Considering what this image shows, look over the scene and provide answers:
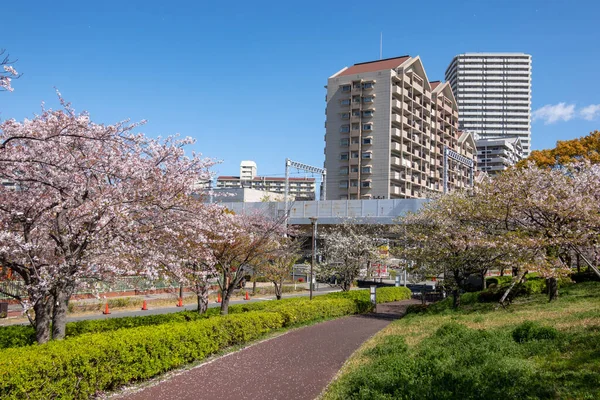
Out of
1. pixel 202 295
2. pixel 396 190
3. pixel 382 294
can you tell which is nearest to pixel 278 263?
pixel 382 294

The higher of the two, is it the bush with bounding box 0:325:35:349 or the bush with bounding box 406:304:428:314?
the bush with bounding box 0:325:35:349

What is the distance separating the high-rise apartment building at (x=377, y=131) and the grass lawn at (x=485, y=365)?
59.3m

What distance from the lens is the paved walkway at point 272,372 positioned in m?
9.20

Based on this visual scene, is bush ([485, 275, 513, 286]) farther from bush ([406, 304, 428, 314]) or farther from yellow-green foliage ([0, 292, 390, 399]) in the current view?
yellow-green foliage ([0, 292, 390, 399])

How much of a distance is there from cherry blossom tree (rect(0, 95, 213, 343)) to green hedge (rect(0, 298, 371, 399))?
1333mm

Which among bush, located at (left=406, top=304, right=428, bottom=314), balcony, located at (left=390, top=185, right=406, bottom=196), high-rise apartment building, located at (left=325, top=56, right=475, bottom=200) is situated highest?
high-rise apartment building, located at (left=325, top=56, right=475, bottom=200)

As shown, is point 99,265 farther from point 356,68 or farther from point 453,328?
point 356,68

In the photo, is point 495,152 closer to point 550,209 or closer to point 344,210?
point 344,210

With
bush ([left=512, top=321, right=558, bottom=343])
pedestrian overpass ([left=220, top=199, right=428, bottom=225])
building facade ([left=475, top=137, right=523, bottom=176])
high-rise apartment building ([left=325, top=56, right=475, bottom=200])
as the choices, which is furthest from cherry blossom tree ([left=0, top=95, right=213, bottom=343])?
building facade ([left=475, top=137, right=523, bottom=176])

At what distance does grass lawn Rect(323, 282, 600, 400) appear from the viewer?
7.10m

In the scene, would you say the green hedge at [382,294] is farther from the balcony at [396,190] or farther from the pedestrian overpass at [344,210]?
the balcony at [396,190]

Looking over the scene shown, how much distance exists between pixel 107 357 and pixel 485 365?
691cm

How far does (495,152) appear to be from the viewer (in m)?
122

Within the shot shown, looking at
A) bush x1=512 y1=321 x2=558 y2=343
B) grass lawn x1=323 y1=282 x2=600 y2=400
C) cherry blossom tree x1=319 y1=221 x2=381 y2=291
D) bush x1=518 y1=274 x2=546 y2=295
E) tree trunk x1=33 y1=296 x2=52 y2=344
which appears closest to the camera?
grass lawn x1=323 y1=282 x2=600 y2=400
